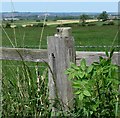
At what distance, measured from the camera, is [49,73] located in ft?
14.8

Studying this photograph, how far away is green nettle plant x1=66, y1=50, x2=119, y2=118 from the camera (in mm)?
2967

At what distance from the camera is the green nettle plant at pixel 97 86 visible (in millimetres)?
2967

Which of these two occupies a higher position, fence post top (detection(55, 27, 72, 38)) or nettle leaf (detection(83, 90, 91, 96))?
fence post top (detection(55, 27, 72, 38))

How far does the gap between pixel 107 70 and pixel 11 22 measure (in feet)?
5.81

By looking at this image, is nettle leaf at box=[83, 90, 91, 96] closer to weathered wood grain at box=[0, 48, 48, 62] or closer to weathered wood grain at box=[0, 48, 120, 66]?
weathered wood grain at box=[0, 48, 120, 66]

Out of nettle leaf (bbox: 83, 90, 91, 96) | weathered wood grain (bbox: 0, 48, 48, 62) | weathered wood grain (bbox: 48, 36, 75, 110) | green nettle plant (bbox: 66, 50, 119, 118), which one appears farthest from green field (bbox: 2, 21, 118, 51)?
nettle leaf (bbox: 83, 90, 91, 96)

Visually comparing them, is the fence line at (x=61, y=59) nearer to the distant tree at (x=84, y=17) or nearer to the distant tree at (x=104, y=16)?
the distant tree at (x=84, y=17)

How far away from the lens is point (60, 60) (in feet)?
14.5

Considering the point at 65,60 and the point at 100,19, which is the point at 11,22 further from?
the point at 100,19

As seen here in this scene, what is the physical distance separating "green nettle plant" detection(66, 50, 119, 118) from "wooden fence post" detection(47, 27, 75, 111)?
45.9 inches

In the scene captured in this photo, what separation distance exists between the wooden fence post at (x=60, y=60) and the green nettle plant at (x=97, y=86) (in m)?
1.17

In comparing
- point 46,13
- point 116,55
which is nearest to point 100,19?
point 116,55

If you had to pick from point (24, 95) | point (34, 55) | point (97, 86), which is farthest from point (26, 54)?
point (97, 86)

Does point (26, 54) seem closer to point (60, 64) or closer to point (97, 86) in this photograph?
point (60, 64)
